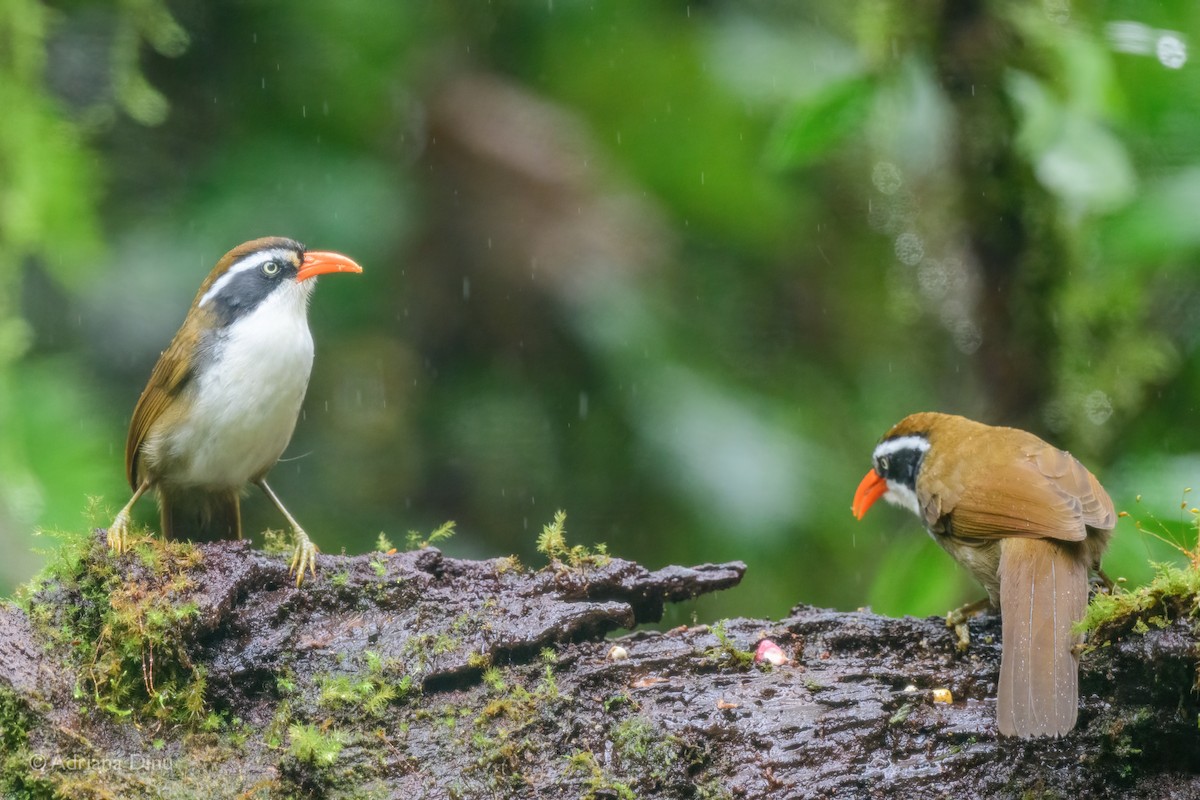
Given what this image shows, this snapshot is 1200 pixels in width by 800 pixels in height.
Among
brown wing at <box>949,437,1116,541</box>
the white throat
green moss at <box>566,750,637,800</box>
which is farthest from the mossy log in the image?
the white throat

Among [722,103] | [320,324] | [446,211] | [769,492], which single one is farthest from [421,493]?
[722,103]

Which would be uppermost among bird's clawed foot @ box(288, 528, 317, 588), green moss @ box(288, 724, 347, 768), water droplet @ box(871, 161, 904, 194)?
water droplet @ box(871, 161, 904, 194)

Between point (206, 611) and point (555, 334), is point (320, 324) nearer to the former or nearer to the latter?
point (555, 334)

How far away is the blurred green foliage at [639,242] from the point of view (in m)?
4.45

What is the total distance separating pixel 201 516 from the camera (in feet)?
13.8

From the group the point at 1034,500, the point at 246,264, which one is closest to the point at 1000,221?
the point at 1034,500

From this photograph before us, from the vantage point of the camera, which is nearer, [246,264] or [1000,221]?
[246,264]

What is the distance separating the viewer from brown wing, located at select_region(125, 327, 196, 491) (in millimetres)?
3911

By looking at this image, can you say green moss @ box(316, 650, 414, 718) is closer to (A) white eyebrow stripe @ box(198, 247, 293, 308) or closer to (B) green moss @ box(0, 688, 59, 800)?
(B) green moss @ box(0, 688, 59, 800)

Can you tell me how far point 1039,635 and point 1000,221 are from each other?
274 centimetres

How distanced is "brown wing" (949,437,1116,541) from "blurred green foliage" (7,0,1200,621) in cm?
62

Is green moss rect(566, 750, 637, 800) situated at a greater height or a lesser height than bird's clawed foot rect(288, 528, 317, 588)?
lesser

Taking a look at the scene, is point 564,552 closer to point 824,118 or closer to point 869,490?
point 869,490

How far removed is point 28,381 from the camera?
4121 mm
